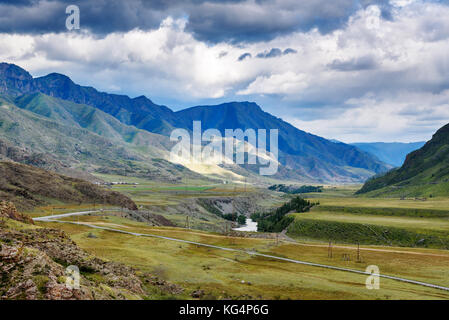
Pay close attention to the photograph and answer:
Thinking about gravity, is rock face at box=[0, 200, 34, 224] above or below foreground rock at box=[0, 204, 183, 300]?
above

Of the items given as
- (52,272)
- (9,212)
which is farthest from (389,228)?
(52,272)

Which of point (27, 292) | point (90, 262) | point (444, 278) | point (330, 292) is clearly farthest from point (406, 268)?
point (27, 292)

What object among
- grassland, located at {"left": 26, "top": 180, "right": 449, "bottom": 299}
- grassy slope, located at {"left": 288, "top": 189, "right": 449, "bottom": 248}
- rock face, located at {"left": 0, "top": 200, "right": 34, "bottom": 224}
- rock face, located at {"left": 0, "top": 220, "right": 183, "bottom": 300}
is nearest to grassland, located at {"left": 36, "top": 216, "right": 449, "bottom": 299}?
grassland, located at {"left": 26, "top": 180, "right": 449, "bottom": 299}

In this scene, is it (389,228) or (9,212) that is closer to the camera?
(9,212)

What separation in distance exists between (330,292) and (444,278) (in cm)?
3206

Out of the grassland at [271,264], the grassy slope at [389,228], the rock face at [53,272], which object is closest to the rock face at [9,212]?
the rock face at [53,272]

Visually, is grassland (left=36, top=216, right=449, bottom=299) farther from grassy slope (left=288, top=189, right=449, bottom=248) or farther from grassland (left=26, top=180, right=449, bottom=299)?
grassy slope (left=288, top=189, right=449, bottom=248)

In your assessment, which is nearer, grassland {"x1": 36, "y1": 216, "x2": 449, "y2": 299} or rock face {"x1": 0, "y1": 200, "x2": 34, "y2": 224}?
rock face {"x1": 0, "y1": 200, "x2": 34, "y2": 224}

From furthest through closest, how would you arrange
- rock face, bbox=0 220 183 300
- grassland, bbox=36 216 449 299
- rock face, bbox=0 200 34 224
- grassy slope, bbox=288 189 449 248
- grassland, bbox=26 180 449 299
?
grassy slope, bbox=288 189 449 248 < grassland, bbox=26 180 449 299 < grassland, bbox=36 216 449 299 < rock face, bbox=0 200 34 224 < rock face, bbox=0 220 183 300

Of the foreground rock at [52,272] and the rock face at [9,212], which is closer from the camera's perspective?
the foreground rock at [52,272]

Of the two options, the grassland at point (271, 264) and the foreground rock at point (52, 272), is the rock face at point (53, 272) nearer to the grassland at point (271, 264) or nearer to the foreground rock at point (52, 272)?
the foreground rock at point (52, 272)

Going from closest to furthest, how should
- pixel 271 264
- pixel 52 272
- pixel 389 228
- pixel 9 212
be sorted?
pixel 52 272 < pixel 9 212 < pixel 271 264 < pixel 389 228

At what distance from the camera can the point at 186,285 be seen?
2452 inches

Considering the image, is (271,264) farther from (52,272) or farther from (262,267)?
(52,272)
